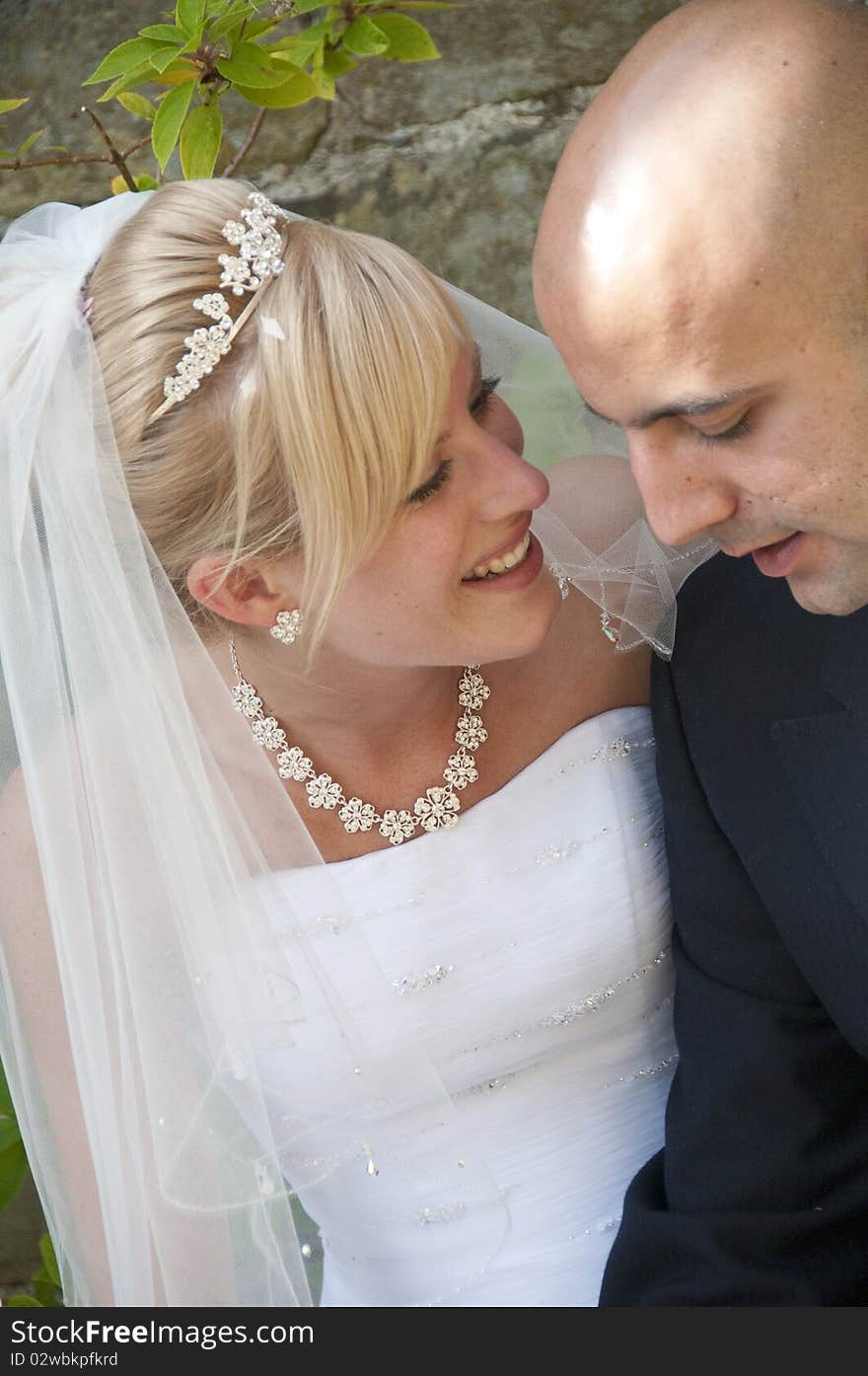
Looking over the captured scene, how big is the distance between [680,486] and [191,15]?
2.54ft

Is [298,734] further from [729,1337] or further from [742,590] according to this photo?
[729,1337]

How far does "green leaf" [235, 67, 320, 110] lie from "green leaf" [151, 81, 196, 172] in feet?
0.29

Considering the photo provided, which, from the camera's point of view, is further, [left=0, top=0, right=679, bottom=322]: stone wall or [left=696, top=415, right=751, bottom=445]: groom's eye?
[left=0, top=0, right=679, bottom=322]: stone wall

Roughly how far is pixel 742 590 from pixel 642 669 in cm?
29

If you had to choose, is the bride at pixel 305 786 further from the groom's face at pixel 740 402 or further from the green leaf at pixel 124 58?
the groom's face at pixel 740 402

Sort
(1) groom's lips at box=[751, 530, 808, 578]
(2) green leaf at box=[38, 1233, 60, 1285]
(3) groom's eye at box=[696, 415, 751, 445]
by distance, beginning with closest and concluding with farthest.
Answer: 1. (3) groom's eye at box=[696, 415, 751, 445]
2. (1) groom's lips at box=[751, 530, 808, 578]
3. (2) green leaf at box=[38, 1233, 60, 1285]

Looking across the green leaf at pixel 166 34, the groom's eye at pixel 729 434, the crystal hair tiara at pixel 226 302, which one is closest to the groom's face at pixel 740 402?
the groom's eye at pixel 729 434

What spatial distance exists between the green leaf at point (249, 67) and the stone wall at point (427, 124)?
2.53ft

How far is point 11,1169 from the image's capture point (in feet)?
6.35

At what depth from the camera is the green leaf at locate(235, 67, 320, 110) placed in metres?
1.64

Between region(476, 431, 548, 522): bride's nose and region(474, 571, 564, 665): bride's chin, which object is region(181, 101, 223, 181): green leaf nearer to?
region(476, 431, 548, 522): bride's nose

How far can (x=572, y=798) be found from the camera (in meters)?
1.84

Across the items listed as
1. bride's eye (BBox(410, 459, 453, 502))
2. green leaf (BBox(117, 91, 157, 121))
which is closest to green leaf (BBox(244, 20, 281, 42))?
green leaf (BBox(117, 91, 157, 121))

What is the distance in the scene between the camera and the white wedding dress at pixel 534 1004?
1.78 meters
